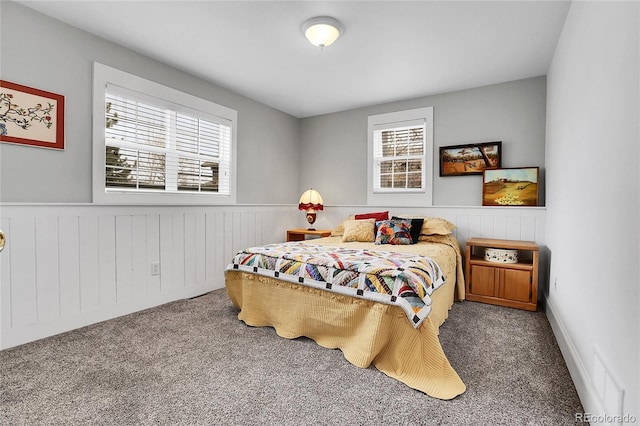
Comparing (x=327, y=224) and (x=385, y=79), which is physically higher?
(x=385, y=79)

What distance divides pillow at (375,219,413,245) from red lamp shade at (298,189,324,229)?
1238 millimetres

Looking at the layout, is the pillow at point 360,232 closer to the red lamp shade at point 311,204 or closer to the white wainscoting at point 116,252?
the white wainscoting at point 116,252

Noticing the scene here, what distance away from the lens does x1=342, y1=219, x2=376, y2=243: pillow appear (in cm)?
347

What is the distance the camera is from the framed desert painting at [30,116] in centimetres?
208

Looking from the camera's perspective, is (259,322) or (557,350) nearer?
(557,350)

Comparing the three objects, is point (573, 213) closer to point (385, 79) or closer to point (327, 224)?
point (385, 79)

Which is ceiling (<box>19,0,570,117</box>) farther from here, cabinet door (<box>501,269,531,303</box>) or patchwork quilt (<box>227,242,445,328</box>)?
cabinet door (<box>501,269,531,303</box>)

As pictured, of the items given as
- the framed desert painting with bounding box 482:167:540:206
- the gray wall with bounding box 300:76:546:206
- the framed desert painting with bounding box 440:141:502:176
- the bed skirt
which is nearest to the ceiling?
the gray wall with bounding box 300:76:546:206

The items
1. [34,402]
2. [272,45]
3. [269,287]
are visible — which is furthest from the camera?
[272,45]

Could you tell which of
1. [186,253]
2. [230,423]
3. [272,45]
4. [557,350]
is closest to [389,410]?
[230,423]

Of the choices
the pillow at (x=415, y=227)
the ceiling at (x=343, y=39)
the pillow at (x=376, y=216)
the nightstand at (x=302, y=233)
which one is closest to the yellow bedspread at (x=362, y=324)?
the pillow at (x=415, y=227)

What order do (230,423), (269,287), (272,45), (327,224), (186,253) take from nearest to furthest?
(230,423)
(269,287)
(272,45)
(186,253)
(327,224)

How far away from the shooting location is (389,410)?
1476 millimetres

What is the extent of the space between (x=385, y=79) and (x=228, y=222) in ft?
7.96
